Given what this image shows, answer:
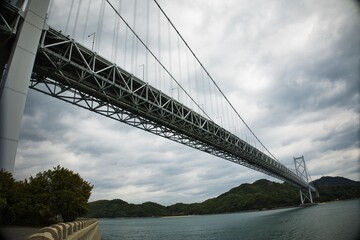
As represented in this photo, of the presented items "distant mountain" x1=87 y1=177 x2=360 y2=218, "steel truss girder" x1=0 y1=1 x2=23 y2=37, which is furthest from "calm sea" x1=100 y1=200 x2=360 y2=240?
"distant mountain" x1=87 y1=177 x2=360 y2=218

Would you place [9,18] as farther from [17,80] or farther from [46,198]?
[46,198]

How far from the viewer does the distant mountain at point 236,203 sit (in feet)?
380

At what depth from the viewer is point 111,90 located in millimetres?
22484

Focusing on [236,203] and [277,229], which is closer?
[277,229]

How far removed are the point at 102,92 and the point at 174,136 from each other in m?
14.1

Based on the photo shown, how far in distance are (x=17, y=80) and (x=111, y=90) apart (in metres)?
11.3

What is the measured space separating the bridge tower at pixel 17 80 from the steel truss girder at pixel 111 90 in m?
2.43

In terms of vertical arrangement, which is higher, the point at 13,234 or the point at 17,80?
A: the point at 17,80

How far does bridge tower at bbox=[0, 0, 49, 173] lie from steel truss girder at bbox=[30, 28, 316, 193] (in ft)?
7.97

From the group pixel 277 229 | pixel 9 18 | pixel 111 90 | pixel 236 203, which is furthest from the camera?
pixel 236 203

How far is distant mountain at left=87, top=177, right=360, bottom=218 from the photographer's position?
11581 centimetres

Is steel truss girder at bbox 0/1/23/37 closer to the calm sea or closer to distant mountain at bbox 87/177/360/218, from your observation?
the calm sea

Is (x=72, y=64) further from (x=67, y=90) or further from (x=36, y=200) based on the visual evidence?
(x=36, y=200)

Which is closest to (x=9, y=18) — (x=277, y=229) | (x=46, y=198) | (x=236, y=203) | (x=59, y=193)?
(x=46, y=198)
